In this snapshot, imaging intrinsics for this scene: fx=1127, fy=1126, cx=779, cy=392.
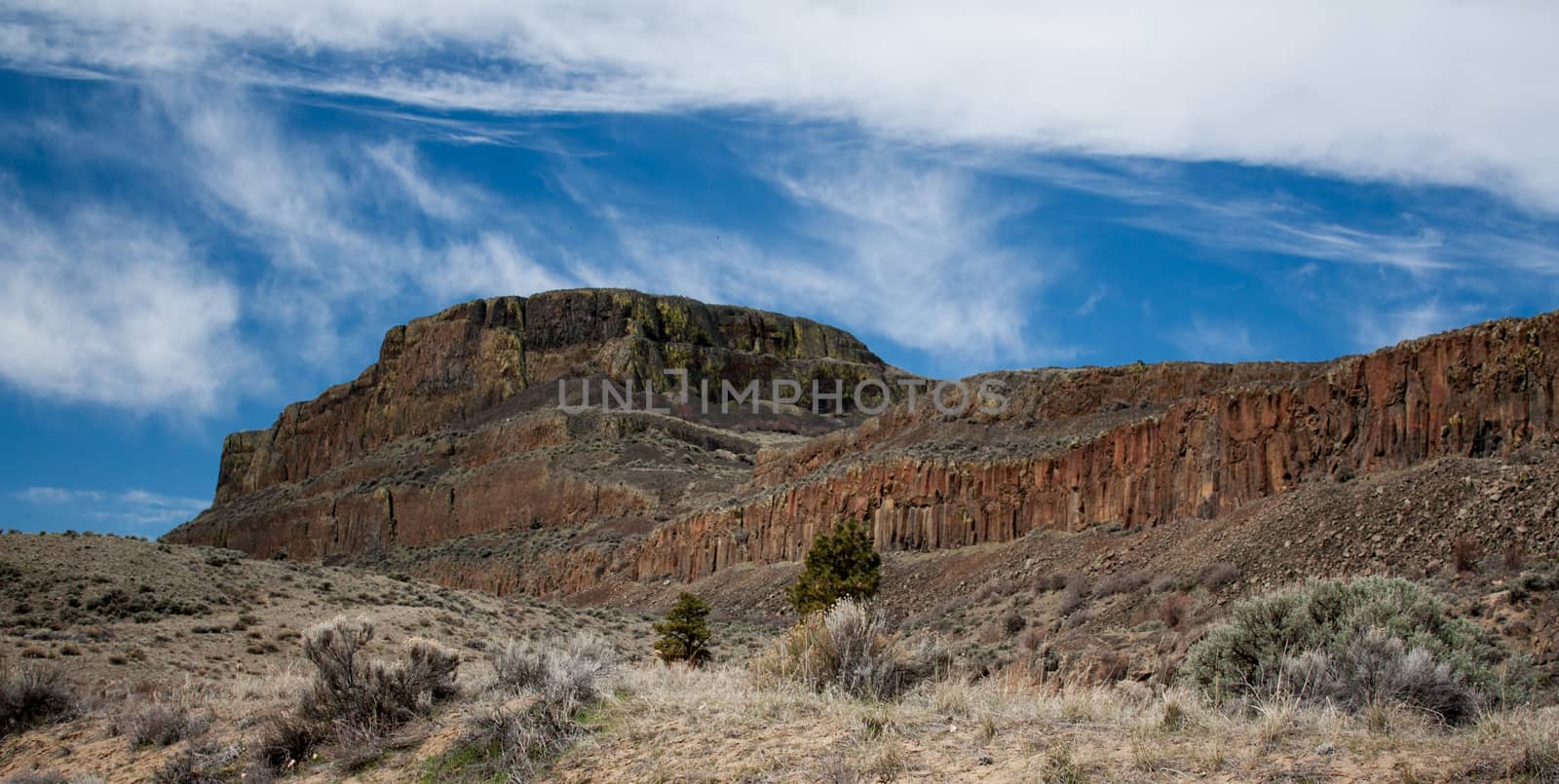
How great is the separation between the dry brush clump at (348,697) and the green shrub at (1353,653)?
24.5 ft

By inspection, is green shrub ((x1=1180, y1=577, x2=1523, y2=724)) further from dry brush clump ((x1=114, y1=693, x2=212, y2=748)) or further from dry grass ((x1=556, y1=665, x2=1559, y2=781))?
dry brush clump ((x1=114, y1=693, x2=212, y2=748))

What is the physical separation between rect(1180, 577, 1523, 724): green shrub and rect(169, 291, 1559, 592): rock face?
18020 mm

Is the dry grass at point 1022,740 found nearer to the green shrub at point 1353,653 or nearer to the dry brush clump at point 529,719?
the dry brush clump at point 529,719

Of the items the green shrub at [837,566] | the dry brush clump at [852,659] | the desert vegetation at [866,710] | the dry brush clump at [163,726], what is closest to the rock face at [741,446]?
the green shrub at [837,566]

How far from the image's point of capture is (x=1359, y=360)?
32906 mm

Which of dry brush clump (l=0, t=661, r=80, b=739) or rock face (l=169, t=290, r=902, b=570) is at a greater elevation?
rock face (l=169, t=290, r=902, b=570)

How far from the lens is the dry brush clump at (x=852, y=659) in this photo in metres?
10.5

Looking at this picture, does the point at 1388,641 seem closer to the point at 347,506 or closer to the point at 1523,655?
the point at 1523,655

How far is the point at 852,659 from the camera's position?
10.8m

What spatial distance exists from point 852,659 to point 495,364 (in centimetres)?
11909

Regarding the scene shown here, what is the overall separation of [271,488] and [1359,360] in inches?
5092

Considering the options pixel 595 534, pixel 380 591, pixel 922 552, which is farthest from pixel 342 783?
pixel 595 534

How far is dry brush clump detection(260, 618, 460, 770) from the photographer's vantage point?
35.1 feet

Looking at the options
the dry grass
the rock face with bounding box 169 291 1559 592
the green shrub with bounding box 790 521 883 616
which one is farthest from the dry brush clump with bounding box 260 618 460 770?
the rock face with bounding box 169 291 1559 592
